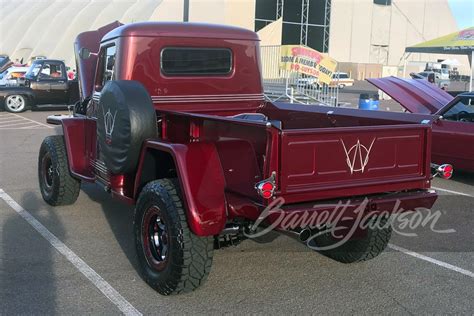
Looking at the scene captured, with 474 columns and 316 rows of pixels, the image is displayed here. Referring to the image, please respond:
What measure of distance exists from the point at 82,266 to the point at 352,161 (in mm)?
2416

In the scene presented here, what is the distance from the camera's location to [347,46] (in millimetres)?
54812

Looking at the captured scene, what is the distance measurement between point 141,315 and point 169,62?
105 inches

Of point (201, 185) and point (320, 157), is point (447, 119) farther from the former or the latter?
point (201, 185)

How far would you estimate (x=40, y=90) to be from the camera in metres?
18.5

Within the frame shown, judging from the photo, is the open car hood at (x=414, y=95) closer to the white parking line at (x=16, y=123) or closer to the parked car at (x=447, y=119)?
the parked car at (x=447, y=119)

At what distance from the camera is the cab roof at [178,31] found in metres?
5.19

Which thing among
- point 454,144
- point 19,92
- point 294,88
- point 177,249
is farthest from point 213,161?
point 19,92

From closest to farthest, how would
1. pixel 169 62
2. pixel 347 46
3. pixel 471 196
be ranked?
pixel 169 62 < pixel 471 196 < pixel 347 46

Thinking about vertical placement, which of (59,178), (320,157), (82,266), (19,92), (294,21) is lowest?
(82,266)

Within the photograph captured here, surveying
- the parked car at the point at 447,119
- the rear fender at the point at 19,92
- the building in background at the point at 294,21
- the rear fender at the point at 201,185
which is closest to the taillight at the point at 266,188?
the rear fender at the point at 201,185

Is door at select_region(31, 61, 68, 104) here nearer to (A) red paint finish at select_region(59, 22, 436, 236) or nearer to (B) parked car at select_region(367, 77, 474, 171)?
(B) parked car at select_region(367, 77, 474, 171)

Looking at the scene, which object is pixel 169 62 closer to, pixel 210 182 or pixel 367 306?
pixel 210 182

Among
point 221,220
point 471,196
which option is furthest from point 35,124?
point 221,220

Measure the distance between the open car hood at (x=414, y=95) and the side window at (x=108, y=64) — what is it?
4.87 m
